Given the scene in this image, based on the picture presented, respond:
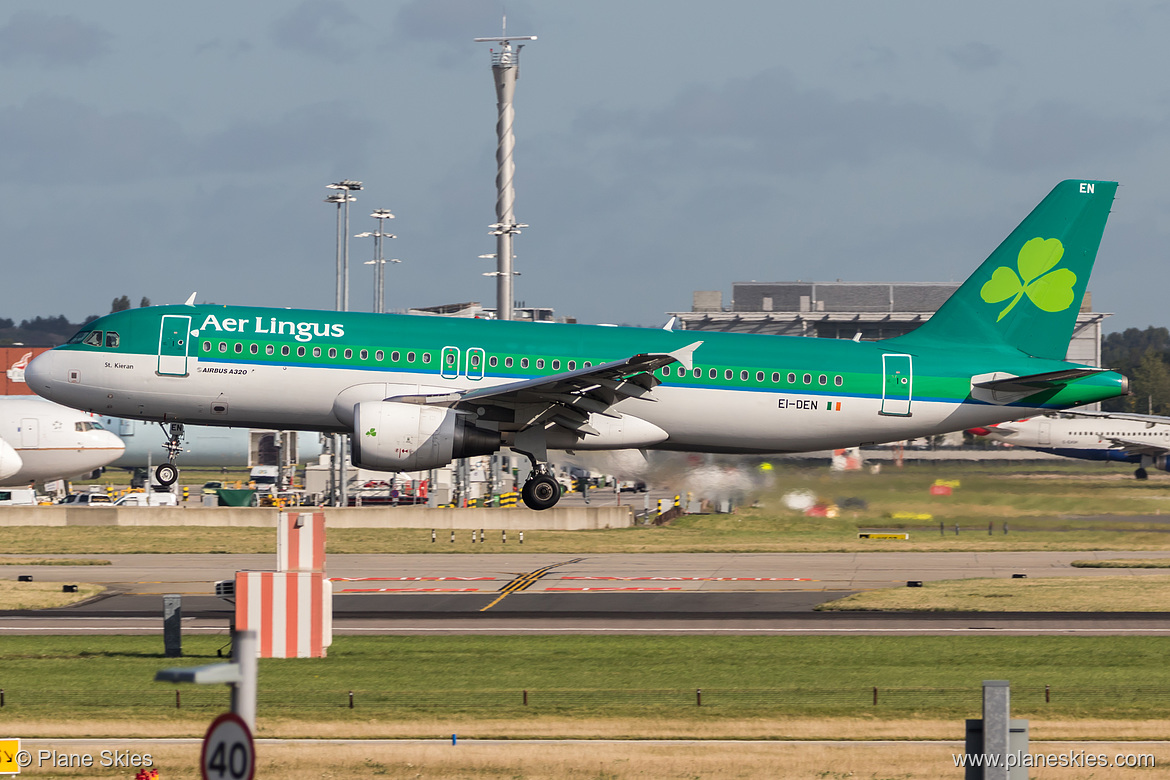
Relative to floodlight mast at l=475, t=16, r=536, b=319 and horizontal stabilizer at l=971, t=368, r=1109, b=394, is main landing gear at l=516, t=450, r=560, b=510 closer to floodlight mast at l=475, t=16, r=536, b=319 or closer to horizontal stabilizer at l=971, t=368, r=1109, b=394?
horizontal stabilizer at l=971, t=368, r=1109, b=394

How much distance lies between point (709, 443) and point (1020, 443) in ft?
191

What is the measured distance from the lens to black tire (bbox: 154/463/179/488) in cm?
3522

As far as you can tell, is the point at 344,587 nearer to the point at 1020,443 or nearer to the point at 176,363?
the point at 176,363

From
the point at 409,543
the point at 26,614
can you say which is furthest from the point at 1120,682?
the point at 409,543

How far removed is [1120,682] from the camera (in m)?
26.2

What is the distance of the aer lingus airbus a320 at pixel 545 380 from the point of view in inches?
1316

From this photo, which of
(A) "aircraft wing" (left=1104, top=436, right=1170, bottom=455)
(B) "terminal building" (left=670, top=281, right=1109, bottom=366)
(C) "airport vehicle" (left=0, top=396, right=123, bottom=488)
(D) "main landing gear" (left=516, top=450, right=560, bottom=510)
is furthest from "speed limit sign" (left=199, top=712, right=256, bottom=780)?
(B) "terminal building" (left=670, top=281, right=1109, bottom=366)

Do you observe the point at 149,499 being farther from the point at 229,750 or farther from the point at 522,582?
the point at 229,750

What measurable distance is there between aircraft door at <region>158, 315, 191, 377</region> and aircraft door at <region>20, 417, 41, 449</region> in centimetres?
4704

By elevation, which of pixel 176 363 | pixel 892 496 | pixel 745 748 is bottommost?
pixel 745 748

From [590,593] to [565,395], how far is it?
9.68 metres

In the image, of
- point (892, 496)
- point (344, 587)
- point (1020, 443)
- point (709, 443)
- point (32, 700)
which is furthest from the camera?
point (1020, 443)

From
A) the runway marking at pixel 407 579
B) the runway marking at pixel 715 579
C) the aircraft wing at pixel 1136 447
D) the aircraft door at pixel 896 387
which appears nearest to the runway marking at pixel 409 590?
the runway marking at pixel 407 579

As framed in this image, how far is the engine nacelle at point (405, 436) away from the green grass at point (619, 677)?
447 centimetres
